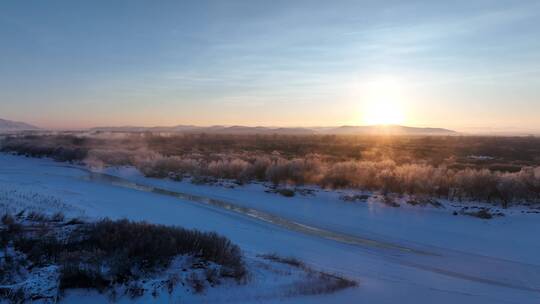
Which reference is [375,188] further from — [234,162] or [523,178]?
[234,162]

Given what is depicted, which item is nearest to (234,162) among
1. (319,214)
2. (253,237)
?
(319,214)

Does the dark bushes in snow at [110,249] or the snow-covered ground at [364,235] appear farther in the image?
the snow-covered ground at [364,235]

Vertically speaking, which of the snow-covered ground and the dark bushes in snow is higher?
the dark bushes in snow

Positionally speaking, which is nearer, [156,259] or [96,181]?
[156,259]

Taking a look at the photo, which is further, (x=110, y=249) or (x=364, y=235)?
(x=364, y=235)

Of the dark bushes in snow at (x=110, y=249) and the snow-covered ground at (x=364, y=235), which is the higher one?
the dark bushes in snow at (x=110, y=249)

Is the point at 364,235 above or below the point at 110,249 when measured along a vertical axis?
below

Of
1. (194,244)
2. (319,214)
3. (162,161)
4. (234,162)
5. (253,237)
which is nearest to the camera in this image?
(194,244)

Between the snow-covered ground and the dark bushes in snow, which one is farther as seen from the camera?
the snow-covered ground
